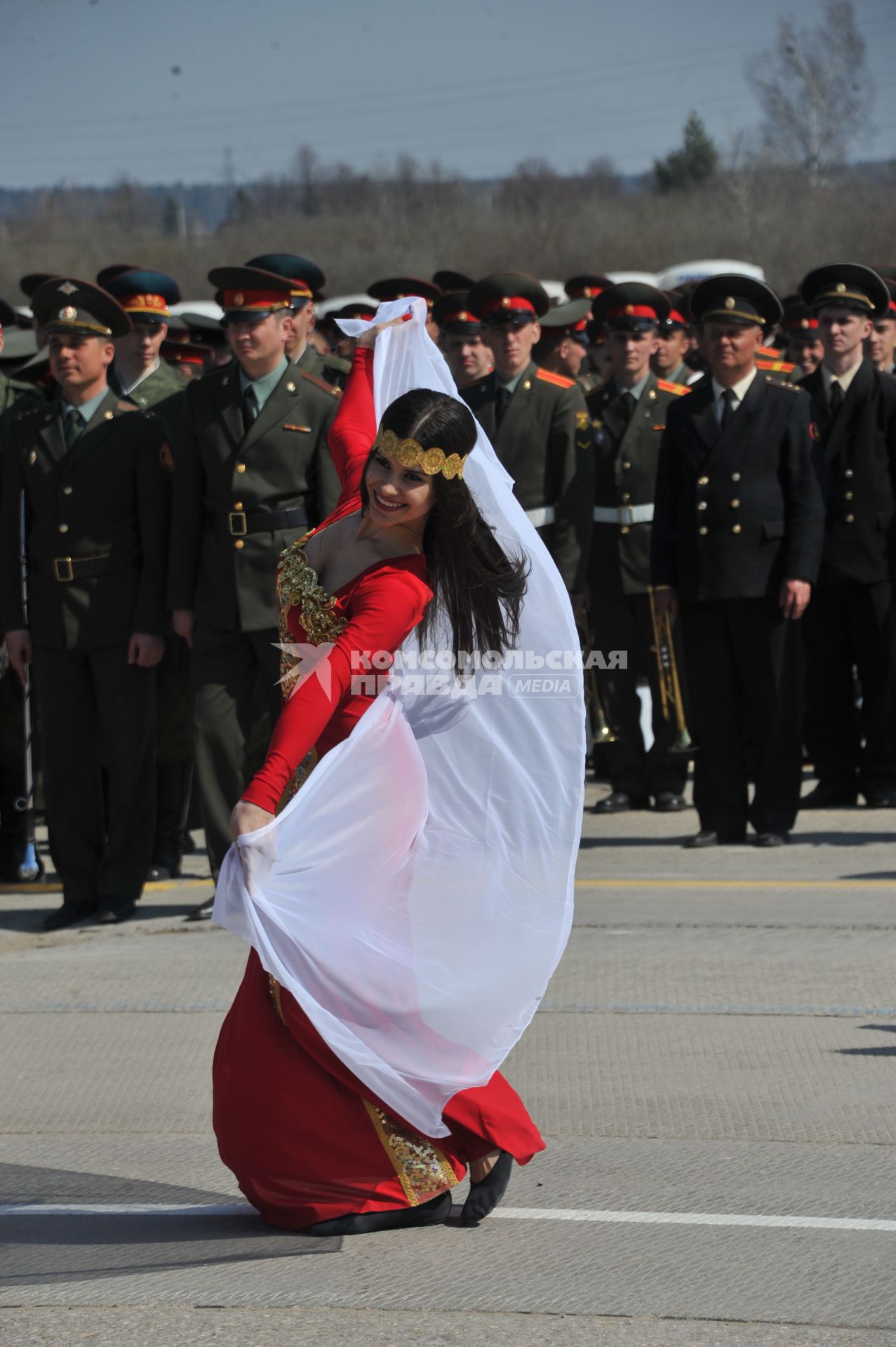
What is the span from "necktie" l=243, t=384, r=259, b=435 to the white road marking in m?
3.70

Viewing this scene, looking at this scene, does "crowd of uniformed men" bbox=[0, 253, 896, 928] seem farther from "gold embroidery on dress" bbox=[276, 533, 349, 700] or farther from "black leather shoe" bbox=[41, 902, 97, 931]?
"gold embroidery on dress" bbox=[276, 533, 349, 700]

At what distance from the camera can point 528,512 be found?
29.5 feet

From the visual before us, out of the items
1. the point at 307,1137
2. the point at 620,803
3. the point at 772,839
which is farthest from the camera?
the point at 620,803

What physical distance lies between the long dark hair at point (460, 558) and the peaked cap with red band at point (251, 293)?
10.6ft

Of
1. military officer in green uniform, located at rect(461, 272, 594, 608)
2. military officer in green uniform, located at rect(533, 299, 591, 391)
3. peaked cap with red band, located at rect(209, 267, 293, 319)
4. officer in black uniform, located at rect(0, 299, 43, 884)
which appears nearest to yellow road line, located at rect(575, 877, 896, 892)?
military officer in green uniform, located at rect(461, 272, 594, 608)

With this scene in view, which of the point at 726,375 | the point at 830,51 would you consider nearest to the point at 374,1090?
the point at 726,375

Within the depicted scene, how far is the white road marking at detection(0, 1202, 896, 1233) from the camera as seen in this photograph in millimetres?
4035

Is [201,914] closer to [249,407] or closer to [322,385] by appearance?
[249,407]

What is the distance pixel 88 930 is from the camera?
7.42m

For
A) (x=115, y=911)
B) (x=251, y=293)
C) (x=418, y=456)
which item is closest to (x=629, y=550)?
(x=251, y=293)

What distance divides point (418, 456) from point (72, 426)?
3.74 metres

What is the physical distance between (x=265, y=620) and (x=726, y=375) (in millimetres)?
2486

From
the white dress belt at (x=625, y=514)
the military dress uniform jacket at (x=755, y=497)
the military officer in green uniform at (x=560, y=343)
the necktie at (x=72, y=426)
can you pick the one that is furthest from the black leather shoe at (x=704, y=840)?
the military officer in green uniform at (x=560, y=343)

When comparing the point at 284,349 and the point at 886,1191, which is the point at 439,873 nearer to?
the point at 886,1191
